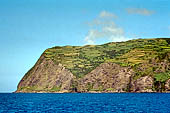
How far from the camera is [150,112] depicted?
77000mm

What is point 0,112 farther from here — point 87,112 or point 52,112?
point 87,112

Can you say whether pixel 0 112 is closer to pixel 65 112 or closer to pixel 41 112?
pixel 41 112

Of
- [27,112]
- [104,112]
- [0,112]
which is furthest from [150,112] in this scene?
[0,112]

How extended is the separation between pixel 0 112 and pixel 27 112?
7.31m

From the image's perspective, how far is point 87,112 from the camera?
78.7m

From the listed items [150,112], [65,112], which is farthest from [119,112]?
[65,112]

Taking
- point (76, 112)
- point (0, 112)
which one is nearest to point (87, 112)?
point (76, 112)

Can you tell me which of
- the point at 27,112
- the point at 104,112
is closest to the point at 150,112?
the point at 104,112

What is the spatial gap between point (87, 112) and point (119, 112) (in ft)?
28.5

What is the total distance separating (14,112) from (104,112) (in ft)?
81.1

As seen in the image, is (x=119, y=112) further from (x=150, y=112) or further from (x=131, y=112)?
(x=150, y=112)

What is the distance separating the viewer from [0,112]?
78.8m

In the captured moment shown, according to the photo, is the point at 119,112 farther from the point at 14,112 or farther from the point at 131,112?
the point at 14,112

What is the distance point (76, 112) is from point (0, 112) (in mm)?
20720
